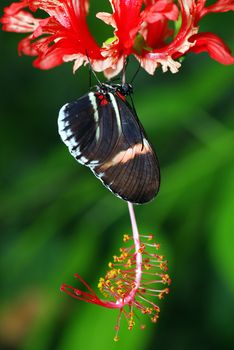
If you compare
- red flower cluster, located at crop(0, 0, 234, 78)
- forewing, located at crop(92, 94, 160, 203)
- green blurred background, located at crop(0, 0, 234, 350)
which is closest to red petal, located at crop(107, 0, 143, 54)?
red flower cluster, located at crop(0, 0, 234, 78)

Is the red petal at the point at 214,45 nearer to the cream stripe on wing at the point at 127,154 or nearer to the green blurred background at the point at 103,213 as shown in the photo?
the cream stripe on wing at the point at 127,154

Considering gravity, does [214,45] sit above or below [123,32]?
below

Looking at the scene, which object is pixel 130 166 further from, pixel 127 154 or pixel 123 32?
pixel 123 32

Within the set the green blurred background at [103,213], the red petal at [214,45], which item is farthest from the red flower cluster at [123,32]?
the green blurred background at [103,213]

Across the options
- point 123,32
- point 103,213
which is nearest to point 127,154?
point 123,32

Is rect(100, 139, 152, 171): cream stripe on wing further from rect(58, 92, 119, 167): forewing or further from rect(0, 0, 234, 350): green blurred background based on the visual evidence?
rect(0, 0, 234, 350): green blurred background

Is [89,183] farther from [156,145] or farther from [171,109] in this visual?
[156,145]
